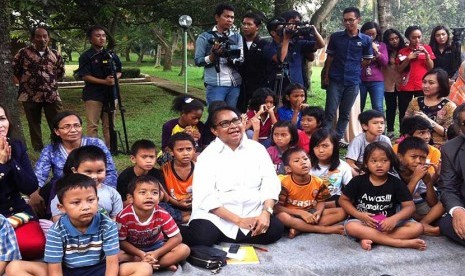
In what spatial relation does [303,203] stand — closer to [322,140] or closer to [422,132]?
[322,140]

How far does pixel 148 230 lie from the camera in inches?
116

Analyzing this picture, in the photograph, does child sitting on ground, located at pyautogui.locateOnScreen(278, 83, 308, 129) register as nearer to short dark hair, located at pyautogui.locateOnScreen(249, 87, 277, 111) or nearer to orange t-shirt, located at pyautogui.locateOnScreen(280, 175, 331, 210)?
short dark hair, located at pyautogui.locateOnScreen(249, 87, 277, 111)

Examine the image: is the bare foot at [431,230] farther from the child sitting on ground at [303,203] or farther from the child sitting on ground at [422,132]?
the child sitting on ground at [303,203]

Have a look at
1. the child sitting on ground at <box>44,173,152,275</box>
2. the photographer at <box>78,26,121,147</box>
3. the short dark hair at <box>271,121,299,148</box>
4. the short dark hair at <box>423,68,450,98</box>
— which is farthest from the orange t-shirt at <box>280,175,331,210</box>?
the photographer at <box>78,26,121,147</box>

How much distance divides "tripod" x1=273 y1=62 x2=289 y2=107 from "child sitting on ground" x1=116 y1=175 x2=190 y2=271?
2.31 m

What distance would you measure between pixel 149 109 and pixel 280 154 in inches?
244

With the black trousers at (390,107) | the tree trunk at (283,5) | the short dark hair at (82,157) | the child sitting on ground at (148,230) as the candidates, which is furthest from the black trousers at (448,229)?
the tree trunk at (283,5)

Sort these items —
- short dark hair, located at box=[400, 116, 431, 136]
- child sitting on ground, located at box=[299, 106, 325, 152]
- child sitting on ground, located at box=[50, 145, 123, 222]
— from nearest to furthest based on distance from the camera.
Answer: child sitting on ground, located at box=[50, 145, 123, 222] < short dark hair, located at box=[400, 116, 431, 136] < child sitting on ground, located at box=[299, 106, 325, 152]

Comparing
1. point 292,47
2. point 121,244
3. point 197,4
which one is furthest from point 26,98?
point 197,4

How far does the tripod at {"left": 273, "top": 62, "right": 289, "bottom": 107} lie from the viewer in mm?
5013

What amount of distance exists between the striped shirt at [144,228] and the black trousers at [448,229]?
1.86 m

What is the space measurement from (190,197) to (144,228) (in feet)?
2.58

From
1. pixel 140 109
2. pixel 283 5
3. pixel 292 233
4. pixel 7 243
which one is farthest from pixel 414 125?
pixel 140 109

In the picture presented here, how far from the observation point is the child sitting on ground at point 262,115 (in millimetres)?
4637
